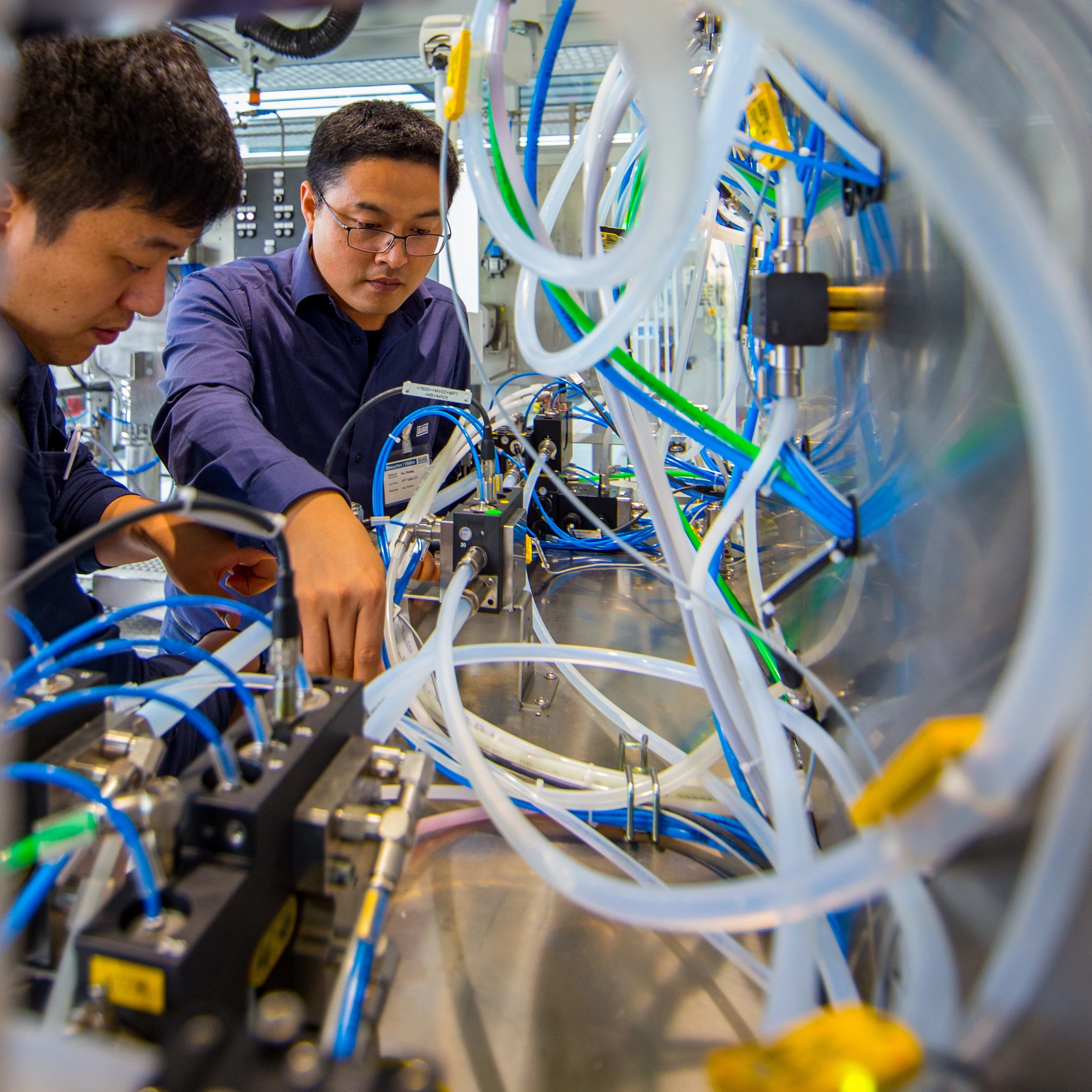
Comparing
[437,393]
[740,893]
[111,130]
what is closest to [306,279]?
[437,393]

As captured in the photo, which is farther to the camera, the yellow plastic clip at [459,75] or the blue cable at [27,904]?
the yellow plastic clip at [459,75]

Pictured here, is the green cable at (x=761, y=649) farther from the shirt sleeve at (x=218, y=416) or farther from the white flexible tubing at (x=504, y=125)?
the shirt sleeve at (x=218, y=416)

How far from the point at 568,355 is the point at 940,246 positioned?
0.26 m

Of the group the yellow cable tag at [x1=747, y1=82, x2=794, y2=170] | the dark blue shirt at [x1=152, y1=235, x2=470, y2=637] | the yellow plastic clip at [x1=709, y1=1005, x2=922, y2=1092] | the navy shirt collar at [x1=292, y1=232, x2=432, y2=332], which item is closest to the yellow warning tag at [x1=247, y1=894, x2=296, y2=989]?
the yellow plastic clip at [x1=709, y1=1005, x2=922, y2=1092]

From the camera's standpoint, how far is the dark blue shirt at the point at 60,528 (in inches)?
30.7

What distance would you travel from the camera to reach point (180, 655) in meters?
0.55

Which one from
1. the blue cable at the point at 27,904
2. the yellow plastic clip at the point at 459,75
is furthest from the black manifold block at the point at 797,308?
the blue cable at the point at 27,904

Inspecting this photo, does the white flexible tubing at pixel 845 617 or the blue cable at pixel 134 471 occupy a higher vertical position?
the blue cable at pixel 134 471

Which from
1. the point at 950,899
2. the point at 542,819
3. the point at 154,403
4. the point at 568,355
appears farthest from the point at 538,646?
the point at 154,403

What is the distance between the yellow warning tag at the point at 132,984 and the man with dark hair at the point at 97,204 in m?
0.44

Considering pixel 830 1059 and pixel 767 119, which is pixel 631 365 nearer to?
pixel 767 119

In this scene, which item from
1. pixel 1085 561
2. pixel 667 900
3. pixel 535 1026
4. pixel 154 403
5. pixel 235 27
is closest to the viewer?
pixel 1085 561

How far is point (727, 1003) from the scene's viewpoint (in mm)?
479

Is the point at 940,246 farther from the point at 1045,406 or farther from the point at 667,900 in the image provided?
the point at 667,900
